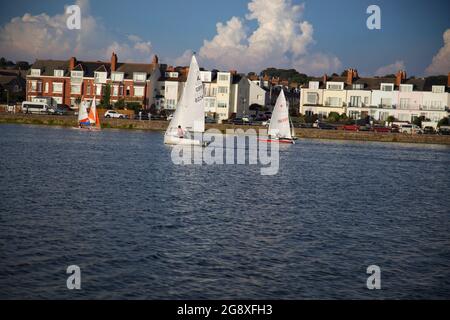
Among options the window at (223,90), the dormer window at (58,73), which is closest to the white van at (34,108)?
the dormer window at (58,73)

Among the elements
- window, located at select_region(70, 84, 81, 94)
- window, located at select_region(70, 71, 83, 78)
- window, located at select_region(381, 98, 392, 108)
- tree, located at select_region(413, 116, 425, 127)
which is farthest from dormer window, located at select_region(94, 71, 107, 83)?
tree, located at select_region(413, 116, 425, 127)

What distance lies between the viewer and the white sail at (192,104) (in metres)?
58.0

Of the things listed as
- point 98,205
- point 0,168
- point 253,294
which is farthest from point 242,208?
point 0,168

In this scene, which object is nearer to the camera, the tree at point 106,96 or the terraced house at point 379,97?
the tree at point 106,96

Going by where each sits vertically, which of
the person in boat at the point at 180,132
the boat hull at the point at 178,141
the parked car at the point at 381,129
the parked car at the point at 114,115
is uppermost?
the parked car at the point at 114,115

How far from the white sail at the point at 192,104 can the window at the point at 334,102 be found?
70.9 m

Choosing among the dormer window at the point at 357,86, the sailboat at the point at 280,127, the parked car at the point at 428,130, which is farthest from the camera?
the dormer window at the point at 357,86

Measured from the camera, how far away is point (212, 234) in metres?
23.3

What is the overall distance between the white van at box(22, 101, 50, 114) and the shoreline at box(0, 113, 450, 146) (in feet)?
20.8

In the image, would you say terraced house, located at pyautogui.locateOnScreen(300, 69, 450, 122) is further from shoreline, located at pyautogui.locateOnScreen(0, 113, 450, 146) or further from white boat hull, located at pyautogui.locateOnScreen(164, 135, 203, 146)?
white boat hull, located at pyautogui.locateOnScreen(164, 135, 203, 146)

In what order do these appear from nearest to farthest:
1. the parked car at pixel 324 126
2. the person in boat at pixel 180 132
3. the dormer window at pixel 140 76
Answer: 1. the person in boat at pixel 180 132
2. the parked car at pixel 324 126
3. the dormer window at pixel 140 76

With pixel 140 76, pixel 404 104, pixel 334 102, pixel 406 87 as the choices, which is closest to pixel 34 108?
pixel 140 76

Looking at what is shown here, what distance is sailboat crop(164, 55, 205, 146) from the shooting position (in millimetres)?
58062

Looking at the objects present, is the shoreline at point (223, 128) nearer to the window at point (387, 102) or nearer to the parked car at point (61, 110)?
the parked car at point (61, 110)
